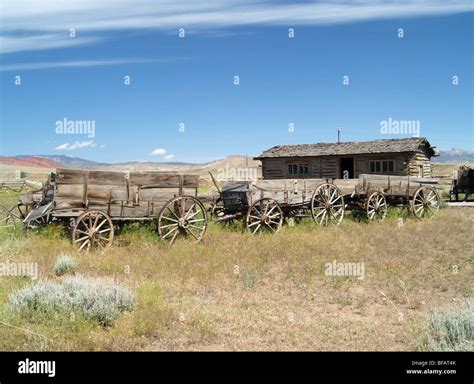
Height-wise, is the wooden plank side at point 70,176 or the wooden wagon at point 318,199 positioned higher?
the wooden plank side at point 70,176

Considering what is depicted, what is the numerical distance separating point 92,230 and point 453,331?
742 centimetres

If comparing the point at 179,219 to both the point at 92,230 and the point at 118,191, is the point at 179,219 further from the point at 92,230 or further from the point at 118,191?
the point at 92,230

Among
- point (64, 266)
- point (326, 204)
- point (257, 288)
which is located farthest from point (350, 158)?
point (64, 266)

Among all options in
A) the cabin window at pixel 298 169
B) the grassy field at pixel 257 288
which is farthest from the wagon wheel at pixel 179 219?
the cabin window at pixel 298 169

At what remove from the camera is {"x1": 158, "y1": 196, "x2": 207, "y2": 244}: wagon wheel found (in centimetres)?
1098

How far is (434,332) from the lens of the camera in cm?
520

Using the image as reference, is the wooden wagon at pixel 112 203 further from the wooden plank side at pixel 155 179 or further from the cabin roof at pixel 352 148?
the cabin roof at pixel 352 148

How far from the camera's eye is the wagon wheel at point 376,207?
50.6 ft

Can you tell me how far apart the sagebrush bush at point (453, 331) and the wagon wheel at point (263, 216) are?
23.6ft

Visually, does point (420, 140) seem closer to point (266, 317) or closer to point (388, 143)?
point (388, 143)

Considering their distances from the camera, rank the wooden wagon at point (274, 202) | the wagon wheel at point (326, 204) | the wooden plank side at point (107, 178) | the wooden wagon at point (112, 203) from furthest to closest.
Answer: the wagon wheel at point (326, 204) < the wooden wagon at point (274, 202) < the wooden plank side at point (107, 178) < the wooden wagon at point (112, 203)

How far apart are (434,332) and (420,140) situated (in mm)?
21911

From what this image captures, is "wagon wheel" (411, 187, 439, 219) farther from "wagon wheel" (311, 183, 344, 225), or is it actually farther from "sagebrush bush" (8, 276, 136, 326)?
"sagebrush bush" (8, 276, 136, 326)

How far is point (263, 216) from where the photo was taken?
40.8 feet
